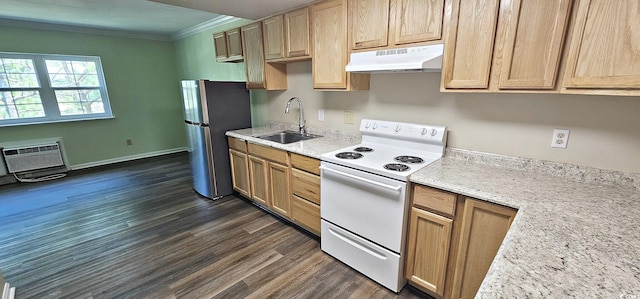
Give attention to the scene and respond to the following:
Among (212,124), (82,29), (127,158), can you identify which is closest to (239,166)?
(212,124)

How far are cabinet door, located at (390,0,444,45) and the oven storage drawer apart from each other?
1.38 meters

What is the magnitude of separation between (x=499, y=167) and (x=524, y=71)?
0.63 metres

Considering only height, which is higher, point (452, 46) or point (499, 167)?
point (452, 46)

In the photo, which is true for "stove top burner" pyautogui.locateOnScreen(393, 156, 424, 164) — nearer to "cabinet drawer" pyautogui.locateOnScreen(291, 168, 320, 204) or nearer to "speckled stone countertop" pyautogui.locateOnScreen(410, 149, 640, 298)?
"speckled stone countertop" pyautogui.locateOnScreen(410, 149, 640, 298)

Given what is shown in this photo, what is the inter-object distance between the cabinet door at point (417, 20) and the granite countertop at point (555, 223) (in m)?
0.82

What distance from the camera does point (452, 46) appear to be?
5.14ft

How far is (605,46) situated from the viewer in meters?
1.15

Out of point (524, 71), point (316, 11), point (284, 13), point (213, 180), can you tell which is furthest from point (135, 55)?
point (524, 71)

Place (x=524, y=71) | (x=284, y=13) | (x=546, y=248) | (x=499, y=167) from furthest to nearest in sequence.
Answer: (x=284, y=13), (x=499, y=167), (x=524, y=71), (x=546, y=248)

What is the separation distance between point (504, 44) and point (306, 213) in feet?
6.00

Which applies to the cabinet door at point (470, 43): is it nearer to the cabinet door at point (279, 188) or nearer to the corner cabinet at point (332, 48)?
the corner cabinet at point (332, 48)

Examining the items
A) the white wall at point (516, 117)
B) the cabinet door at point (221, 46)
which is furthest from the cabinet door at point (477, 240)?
the cabinet door at point (221, 46)

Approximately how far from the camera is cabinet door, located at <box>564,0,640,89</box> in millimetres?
1092

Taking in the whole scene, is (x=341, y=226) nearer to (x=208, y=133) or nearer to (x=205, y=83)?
(x=208, y=133)
